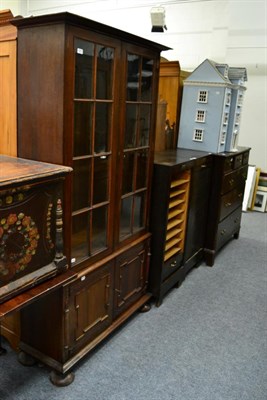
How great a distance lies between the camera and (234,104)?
3.40 m

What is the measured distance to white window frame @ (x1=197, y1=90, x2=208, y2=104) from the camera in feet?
10.6

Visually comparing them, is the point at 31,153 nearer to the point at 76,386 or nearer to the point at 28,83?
the point at 28,83

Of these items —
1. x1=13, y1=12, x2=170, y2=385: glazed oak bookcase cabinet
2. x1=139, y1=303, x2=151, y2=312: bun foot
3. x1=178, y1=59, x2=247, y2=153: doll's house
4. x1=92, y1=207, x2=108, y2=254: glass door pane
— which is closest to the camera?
x1=13, y1=12, x2=170, y2=385: glazed oak bookcase cabinet

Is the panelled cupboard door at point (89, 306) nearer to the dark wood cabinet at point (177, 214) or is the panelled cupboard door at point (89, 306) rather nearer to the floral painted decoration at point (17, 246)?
the floral painted decoration at point (17, 246)

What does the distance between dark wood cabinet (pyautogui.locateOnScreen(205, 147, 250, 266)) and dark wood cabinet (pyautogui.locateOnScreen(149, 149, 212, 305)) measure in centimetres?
8

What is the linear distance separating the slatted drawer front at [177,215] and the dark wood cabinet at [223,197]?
56cm

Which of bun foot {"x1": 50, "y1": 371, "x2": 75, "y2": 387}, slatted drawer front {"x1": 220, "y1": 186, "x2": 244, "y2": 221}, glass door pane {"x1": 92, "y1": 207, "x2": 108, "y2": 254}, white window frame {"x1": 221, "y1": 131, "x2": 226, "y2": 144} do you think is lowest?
bun foot {"x1": 50, "y1": 371, "x2": 75, "y2": 387}

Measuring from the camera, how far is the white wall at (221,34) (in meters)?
4.84

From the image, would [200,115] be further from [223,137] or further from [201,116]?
[223,137]

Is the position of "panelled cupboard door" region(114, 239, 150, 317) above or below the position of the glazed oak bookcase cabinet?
below

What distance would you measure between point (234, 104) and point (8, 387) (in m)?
2.89

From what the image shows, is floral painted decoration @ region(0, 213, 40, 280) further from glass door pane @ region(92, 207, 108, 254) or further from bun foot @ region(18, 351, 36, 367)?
bun foot @ region(18, 351, 36, 367)

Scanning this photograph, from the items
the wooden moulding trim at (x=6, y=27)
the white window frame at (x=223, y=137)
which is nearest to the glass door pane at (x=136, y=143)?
the wooden moulding trim at (x=6, y=27)

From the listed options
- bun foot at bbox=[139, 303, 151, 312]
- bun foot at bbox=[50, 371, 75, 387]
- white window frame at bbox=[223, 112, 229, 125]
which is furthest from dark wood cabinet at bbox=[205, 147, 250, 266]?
bun foot at bbox=[50, 371, 75, 387]
